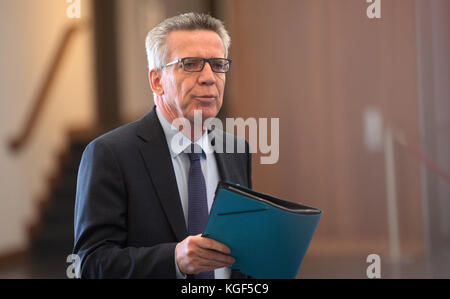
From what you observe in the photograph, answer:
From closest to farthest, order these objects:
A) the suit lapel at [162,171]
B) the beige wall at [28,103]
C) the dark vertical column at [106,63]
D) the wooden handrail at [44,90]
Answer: the suit lapel at [162,171] → the beige wall at [28,103] → the wooden handrail at [44,90] → the dark vertical column at [106,63]

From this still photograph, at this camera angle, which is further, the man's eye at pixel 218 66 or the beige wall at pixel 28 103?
the beige wall at pixel 28 103

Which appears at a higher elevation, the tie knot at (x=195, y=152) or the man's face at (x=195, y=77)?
the man's face at (x=195, y=77)

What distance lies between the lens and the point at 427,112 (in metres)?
4.70

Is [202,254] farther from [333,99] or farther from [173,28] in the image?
[333,99]

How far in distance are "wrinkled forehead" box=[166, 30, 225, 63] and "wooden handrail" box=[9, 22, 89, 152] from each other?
3.82m

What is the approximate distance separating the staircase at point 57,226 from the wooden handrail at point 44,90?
564 mm

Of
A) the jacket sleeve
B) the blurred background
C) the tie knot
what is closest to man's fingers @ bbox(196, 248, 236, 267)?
the jacket sleeve

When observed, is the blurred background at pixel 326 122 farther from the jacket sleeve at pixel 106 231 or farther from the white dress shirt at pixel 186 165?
the jacket sleeve at pixel 106 231

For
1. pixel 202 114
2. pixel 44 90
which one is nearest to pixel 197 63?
pixel 202 114

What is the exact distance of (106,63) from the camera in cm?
685

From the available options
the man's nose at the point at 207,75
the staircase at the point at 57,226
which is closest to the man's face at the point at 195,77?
the man's nose at the point at 207,75

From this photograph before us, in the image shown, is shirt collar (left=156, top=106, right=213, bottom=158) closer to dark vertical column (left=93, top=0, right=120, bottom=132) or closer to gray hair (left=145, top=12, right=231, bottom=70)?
gray hair (left=145, top=12, right=231, bottom=70)

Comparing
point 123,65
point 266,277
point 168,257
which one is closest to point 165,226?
point 168,257

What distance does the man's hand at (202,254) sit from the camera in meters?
1.17
